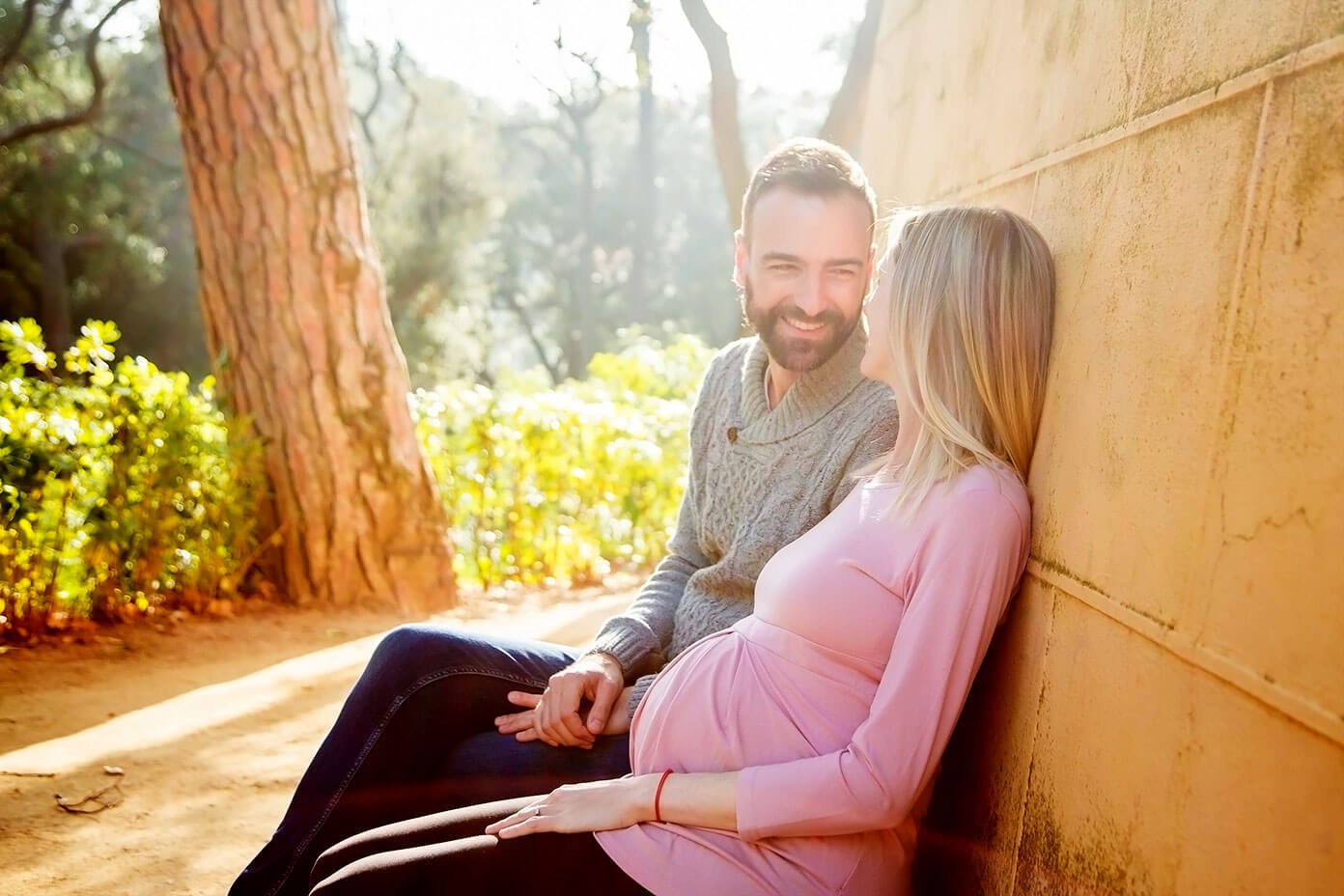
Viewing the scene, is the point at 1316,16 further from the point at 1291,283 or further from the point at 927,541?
the point at 927,541

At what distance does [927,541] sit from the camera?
64.7 inches

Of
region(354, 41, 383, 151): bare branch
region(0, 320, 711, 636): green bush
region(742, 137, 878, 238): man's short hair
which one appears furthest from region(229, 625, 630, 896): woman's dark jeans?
region(354, 41, 383, 151): bare branch

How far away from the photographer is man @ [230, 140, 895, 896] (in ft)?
7.16

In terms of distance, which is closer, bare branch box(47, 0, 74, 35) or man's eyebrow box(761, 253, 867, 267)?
man's eyebrow box(761, 253, 867, 267)

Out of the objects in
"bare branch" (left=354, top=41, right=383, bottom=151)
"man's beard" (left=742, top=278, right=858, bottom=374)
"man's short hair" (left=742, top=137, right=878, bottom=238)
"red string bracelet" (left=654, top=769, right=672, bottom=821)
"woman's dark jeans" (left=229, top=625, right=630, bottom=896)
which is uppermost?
"bare branch" (left=354, top=41, right=383, bottom=151)

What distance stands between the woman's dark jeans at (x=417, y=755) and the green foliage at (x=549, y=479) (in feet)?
11.7

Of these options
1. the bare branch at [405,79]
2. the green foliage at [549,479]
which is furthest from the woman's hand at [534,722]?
the bare branch at [405,79]

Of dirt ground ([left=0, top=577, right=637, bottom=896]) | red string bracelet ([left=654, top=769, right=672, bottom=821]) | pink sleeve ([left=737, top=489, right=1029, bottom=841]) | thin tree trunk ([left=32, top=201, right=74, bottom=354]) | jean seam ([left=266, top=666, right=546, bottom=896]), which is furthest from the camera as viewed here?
thin tree trunk ([left=32, top=201, right=74, bottom=354])

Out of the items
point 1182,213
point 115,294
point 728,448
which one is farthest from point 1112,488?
point 115,294

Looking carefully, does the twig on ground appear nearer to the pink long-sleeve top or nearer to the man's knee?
the man's knee

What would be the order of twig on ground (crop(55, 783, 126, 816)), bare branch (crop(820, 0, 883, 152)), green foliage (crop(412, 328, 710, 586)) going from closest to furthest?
1. twig on ground (crop(55, 783, 126, 816))
2. green foliage (crop(412, 328, 710, 586))
3. bare branch (crop(820, 0, 883, 152))

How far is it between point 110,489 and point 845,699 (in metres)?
3.72

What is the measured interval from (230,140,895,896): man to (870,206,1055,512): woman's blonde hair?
42 cm

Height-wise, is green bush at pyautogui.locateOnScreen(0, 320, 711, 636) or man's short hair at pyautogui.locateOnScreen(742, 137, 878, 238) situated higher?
man's short hair at pyautogui.locateOnScreen(742, 137, 878, 238)
